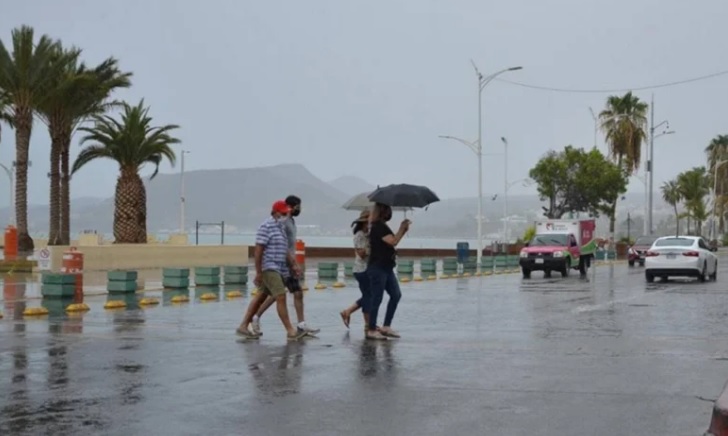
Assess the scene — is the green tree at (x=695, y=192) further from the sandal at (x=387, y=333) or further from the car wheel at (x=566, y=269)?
the sandal at (x=387, y=333)

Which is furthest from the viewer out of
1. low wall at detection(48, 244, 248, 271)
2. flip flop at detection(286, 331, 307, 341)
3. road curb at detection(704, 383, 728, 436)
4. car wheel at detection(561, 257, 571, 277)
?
car wheel at detection(561, 257, 571, 277)

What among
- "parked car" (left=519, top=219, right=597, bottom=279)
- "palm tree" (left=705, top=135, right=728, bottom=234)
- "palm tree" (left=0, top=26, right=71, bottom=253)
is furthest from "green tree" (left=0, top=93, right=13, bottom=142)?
"palm tree" (left=705, top=135, right=728, bottom=234)

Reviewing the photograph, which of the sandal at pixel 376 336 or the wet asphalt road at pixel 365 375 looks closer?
the wet asphalt road at pixel 365 375

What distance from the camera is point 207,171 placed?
18188 cm

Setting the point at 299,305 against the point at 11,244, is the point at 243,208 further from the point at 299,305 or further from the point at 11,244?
the point at 299,305

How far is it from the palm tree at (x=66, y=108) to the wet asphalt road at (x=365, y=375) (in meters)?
24.3

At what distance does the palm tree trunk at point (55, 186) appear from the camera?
43.1 meters

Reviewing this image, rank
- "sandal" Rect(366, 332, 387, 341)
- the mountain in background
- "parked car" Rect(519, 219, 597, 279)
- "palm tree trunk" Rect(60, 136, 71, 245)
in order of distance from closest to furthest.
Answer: "sandal" Rect(366, 332, 387, 341), "parked car" Rect(519, 219, 597, 279), "palm tree trunk" Rect(60, 136, 71, 245), the mountain in background

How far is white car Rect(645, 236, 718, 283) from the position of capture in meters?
31.3

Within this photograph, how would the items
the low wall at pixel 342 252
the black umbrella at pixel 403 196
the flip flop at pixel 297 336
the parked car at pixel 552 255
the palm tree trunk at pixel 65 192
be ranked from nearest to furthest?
the flip flop at pixel 297 336
the black umbrella at pixel 403 196
the parked car at pixel 552 255
the palm tree trunk at pixel 65 192
the low wall at pixel 342 252

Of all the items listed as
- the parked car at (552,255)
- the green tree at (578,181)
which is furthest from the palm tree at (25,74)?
the green tree at (578,181)

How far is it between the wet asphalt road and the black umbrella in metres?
1.86

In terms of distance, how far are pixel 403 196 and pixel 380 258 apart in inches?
47.7

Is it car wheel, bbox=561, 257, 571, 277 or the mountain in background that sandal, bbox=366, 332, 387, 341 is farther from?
the mountain in background
